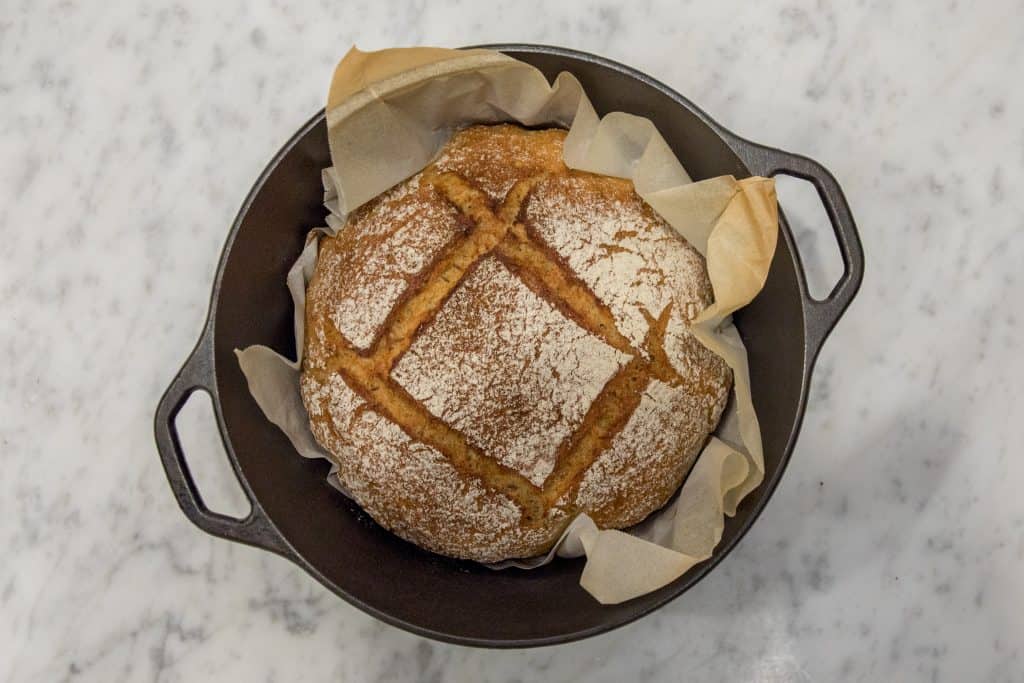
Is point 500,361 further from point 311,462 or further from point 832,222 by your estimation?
point 832,222

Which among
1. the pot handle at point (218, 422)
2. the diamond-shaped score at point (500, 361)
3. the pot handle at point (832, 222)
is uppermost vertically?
the pot handle at point (832, 222)

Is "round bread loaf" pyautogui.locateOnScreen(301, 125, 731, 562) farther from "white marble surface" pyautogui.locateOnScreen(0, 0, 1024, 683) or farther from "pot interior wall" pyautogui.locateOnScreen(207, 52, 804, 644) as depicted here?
"white marble surface" pyautogui.locateOnScreen(0, 0, 1024, 683)

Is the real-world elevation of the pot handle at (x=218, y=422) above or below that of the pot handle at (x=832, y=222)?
below

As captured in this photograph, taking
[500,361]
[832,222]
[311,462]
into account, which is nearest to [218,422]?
[311,462]

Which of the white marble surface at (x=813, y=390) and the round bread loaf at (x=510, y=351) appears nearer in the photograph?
the round bread loaf at (x=510, y=351)

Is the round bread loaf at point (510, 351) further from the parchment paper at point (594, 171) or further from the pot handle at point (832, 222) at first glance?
the pot handle at point (832, 222)

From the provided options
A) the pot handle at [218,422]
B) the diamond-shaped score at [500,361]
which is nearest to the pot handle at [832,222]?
the diamond-shaped score at [500,361]

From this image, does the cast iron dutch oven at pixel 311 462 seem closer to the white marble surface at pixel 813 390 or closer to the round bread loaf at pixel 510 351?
the round bread loaf at pixel 510 351

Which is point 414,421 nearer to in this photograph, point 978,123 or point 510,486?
point 510,486
